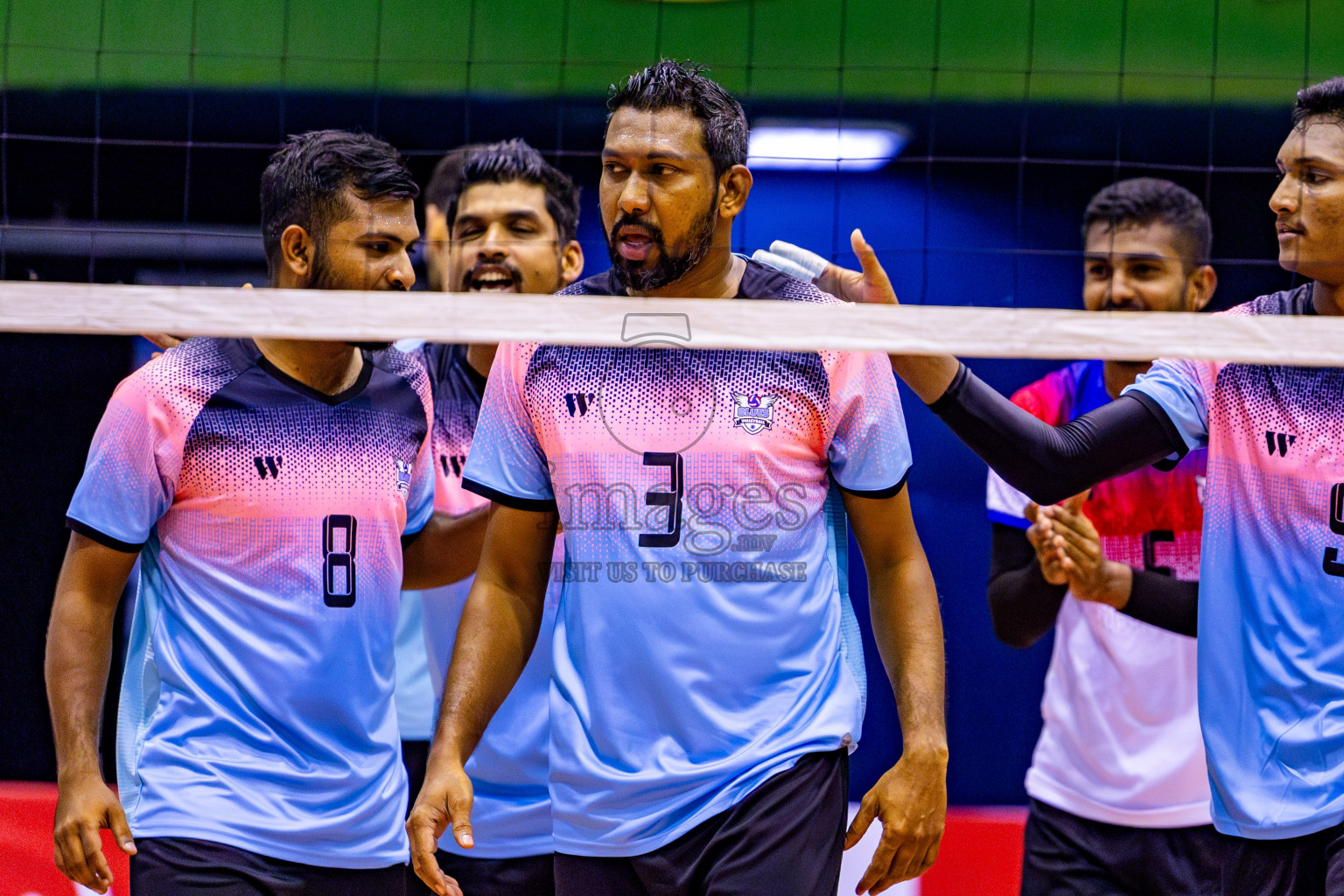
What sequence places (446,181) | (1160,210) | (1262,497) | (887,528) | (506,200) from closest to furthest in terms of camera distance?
(887,528)
(1262,497)
(506,200)
(1160,210)
(446,181)

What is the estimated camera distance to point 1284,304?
3494mm

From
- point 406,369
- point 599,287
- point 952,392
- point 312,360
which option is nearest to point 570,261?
point 406,369

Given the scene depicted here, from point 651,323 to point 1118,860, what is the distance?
2359 millimetres

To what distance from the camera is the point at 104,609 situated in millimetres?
3402

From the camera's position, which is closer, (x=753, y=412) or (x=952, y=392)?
(x=753, y=412)

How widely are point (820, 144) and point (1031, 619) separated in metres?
3.29

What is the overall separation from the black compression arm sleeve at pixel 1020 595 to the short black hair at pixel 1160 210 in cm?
110

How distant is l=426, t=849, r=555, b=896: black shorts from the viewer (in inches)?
160

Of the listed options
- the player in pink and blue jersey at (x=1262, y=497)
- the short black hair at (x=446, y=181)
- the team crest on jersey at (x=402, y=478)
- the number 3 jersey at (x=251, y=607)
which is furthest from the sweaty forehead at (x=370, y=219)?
the player in pink and blue jersey at (x=1262, y=497)

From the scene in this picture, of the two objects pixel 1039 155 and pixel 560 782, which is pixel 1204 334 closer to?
pixel 560 782

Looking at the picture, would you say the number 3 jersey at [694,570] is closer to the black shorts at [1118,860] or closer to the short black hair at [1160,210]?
the black shorts at [1118,860]

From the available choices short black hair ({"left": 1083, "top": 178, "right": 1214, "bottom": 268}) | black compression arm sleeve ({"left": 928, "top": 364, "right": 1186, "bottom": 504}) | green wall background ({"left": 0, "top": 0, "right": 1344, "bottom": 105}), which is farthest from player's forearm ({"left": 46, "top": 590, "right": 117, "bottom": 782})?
green wall background ({"left": 0, "top": 0, "right": 1344, "bottom": 105})

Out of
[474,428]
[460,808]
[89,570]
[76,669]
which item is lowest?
[460,808]

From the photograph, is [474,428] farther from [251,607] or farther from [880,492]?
[880,492]
